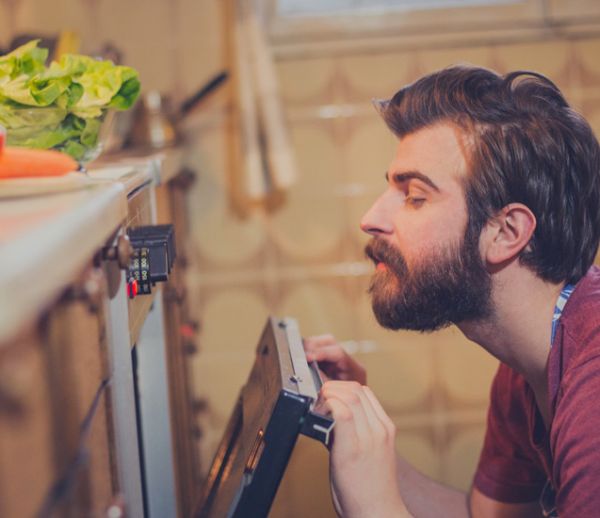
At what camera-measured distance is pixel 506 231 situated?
1.18 m

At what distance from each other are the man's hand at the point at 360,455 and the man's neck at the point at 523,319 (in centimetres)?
33

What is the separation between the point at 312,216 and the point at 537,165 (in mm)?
902

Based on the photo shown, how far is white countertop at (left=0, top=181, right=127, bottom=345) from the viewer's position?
0.33m

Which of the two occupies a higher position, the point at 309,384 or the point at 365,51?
the point at 365,51

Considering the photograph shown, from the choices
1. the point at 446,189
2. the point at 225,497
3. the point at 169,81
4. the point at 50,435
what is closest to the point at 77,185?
the point at 50,435

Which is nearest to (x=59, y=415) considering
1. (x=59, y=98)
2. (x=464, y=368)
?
(x=59, y=98)

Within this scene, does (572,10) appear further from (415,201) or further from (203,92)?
(415,201)

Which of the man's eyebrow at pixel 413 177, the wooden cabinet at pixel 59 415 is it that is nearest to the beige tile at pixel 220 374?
the man's eyebrow at pixel 413 177

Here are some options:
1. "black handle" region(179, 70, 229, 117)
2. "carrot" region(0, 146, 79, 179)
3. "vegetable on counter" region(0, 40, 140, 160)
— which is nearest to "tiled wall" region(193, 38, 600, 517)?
"black handle" region(179, 70, 229, 117)

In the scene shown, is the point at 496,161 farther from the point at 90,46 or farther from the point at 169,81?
the point at 90,46

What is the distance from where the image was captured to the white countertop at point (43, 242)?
12.9 inches

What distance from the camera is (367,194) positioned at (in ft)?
6.63

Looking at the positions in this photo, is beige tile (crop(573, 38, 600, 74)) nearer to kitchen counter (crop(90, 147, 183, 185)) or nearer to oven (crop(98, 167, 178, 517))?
kitchen counter (crop(90, 147, 183, 185))

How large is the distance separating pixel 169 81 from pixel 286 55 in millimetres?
290
